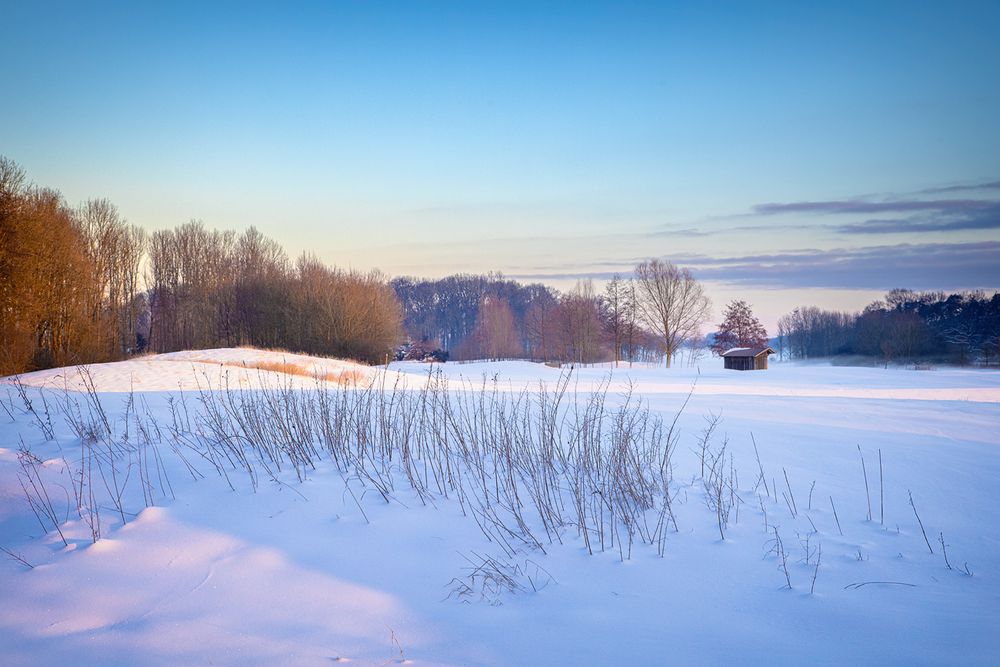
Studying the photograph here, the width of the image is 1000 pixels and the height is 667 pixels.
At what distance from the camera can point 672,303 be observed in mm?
42875

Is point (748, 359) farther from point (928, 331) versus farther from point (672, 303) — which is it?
point (928, 331)

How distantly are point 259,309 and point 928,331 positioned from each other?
45850mm

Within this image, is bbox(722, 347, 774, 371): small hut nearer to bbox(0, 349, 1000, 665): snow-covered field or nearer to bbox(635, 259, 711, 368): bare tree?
bbox(635, 259, 711, 368): bare tree

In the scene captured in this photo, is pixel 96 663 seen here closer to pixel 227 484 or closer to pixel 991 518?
pixel 227 484

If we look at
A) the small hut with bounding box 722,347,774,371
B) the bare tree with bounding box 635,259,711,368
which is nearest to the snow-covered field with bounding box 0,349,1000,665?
the small hut with bounding box 722,347,774,371

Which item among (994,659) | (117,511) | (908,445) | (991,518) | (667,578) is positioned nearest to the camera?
(994,659)

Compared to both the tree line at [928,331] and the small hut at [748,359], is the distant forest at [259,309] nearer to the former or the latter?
the tree line at [928,331]

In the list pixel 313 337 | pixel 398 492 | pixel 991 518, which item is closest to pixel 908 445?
pixel 991 518

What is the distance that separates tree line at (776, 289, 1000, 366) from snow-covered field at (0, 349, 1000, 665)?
39963mm

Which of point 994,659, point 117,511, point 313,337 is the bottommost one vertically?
point 994,659

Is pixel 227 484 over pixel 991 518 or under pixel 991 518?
over

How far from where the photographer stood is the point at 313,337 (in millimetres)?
32281

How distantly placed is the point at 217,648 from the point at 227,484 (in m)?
2.71

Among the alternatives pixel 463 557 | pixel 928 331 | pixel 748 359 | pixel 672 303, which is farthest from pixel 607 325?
pixel 463 557
